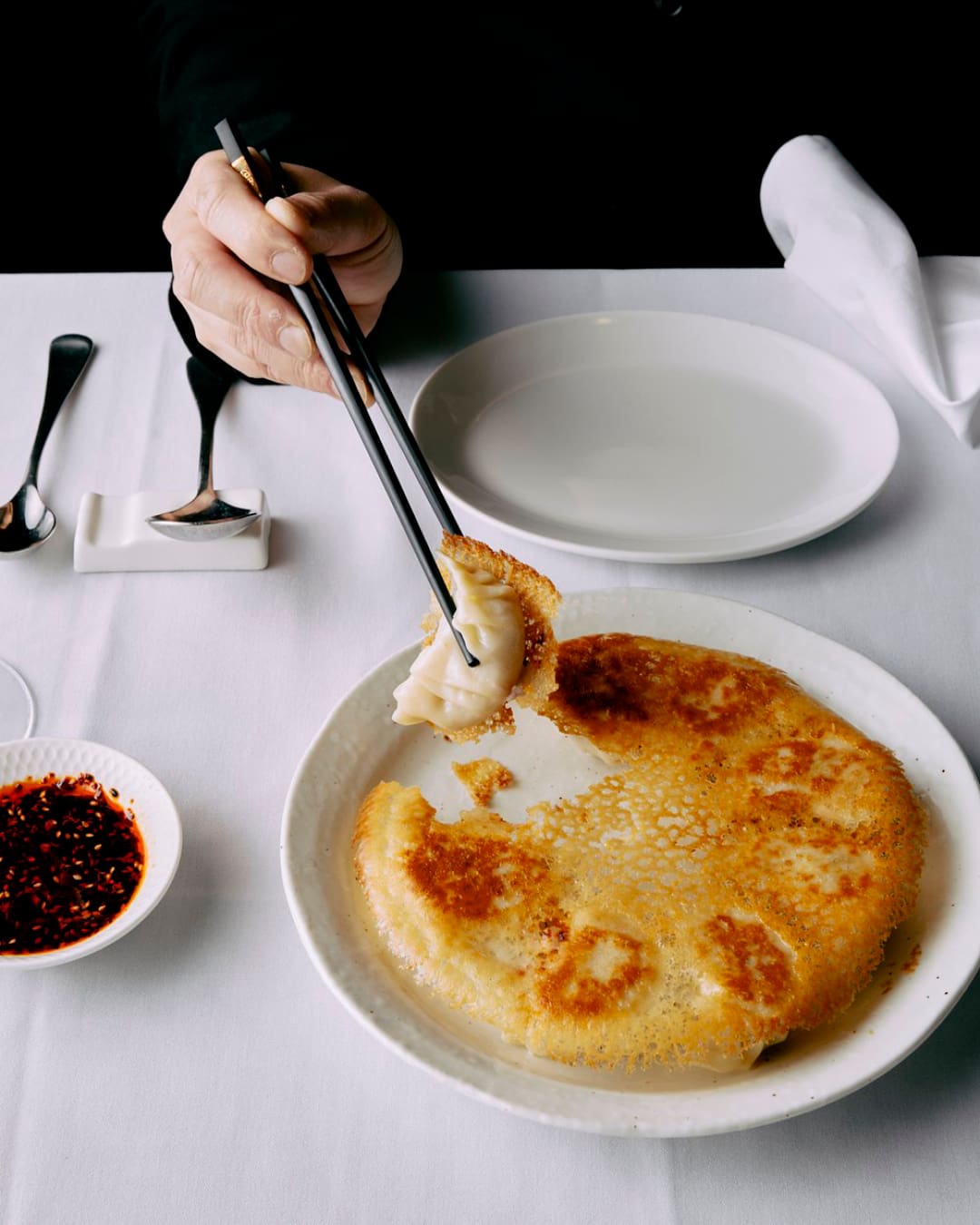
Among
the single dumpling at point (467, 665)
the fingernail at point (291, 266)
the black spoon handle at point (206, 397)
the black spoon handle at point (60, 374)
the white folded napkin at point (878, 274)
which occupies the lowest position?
the black spoon handle at point (60, 374)

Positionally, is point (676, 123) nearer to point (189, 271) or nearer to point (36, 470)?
point (189, 271)

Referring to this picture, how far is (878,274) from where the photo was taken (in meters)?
1.68

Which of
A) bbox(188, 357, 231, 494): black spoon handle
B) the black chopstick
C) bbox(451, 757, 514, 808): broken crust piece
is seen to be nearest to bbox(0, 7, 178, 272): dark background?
bbox(188, 357, 231, 494): black spoon handle

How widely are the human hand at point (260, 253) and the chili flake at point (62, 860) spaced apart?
560 mm

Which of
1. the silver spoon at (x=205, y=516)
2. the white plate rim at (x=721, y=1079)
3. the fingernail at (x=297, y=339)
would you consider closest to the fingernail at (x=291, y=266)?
the fingernail at (x=297, y=339)

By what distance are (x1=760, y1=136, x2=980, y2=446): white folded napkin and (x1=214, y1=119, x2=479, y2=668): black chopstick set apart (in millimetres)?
852

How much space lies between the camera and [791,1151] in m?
0.89

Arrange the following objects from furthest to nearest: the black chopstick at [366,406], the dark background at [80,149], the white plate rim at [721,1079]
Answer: the dark background at [80,149] → the black chopstick at [366,406] → the white plate rim at [721,1079]

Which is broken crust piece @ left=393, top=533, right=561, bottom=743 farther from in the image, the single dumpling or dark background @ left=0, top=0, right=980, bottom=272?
dark background @ left=0, top=0, right=980, bottom=272

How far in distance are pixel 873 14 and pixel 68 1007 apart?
2.30 m

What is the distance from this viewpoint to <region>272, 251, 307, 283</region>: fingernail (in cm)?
117

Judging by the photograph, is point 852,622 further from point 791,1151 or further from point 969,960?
point 791,1151

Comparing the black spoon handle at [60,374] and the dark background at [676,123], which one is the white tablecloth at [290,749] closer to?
the black spoon handle at [60,374]

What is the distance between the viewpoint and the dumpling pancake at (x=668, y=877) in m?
0.86
